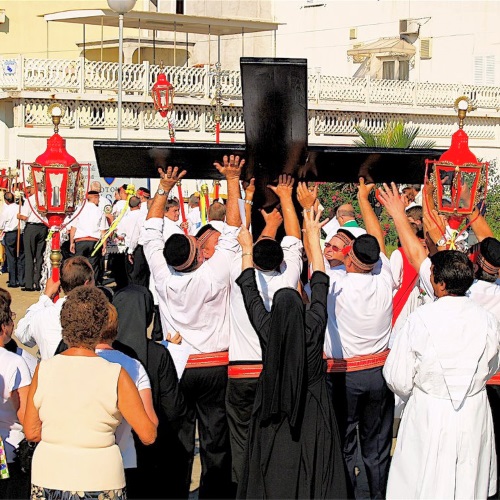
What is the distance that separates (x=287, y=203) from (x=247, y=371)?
1.12 m

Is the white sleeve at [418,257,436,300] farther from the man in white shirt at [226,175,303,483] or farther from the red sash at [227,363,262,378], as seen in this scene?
the red sash at [227,363,262,378]

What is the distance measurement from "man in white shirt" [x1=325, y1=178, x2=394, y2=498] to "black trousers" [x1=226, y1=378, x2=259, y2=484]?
0.58 meters

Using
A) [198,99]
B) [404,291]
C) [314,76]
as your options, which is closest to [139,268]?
[404,291]

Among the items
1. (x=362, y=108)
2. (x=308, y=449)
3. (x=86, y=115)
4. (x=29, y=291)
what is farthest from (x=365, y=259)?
(x=362, y=108)

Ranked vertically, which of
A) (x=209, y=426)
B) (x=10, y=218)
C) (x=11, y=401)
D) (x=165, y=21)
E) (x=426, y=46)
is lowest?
(x=209, y=426)

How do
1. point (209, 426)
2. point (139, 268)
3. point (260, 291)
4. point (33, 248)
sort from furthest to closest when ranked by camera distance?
point (33, 248), point (139, 268), point (209, 426), point (260, 291)

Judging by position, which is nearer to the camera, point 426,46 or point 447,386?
point 447,386

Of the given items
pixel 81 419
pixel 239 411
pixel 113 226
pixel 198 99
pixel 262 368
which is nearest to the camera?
pixel 81 419

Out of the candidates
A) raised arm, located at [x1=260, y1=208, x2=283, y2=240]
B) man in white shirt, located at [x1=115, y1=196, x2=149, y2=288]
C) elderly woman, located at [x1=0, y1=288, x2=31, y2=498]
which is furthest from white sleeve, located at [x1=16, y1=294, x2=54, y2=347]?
man in white shirt, located at [x1=115, y1=196, x2=149, y2=288]

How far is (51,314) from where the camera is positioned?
266 inches

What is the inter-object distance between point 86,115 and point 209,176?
2250 centimetres

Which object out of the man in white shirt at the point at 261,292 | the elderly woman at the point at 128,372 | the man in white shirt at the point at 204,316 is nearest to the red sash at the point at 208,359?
the man in white shirt at the point at 204,316

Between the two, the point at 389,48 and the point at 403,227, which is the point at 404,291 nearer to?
the point at 403,227

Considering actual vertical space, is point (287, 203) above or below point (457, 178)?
below
